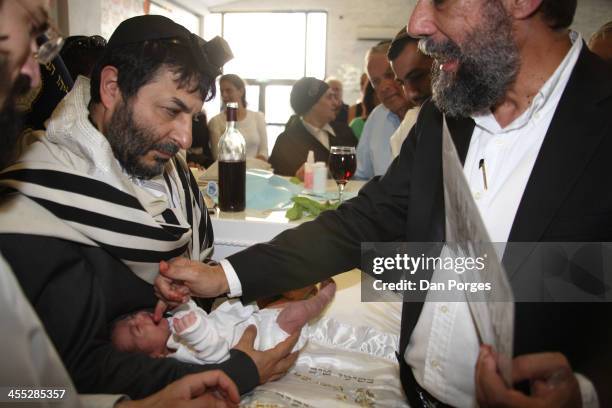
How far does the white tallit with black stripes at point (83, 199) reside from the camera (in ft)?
4.13

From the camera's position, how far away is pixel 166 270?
1.45 metres

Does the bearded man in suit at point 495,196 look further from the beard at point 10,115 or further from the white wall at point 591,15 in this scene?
the white wall at point 591,15

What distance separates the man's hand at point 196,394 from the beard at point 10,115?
696mm

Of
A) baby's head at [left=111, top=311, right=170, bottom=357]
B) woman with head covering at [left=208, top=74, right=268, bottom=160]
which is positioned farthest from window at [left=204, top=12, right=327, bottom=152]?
baby's head at [left=111, top=311, right=170, bottom=357]

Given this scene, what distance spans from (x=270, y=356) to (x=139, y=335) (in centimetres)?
43

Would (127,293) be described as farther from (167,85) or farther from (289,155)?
(289,155)

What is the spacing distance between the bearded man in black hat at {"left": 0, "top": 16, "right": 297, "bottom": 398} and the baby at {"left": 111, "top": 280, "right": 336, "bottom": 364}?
2.2 inches

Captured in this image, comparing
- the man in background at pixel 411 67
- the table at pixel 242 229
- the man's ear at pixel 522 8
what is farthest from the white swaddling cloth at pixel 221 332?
the man in background at pixel 411 67

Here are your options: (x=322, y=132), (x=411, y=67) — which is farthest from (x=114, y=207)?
(x=322, y=132)

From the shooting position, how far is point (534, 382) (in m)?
0.97

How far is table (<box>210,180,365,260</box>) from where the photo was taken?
2.11 meters

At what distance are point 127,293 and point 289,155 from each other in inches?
124

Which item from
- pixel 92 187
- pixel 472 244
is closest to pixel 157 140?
pixel 92 187

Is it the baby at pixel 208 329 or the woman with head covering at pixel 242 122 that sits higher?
the woman with head covering at pixel 242 122
